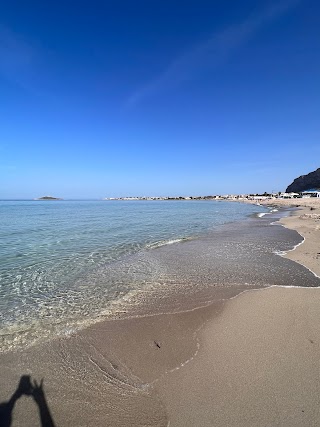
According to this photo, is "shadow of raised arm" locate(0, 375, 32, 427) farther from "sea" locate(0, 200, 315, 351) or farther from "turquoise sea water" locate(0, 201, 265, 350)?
"turquoise sea water" locate(0, 201, 265, 350)

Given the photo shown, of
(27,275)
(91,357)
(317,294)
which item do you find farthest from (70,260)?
(317,294)

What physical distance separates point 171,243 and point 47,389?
12.8m

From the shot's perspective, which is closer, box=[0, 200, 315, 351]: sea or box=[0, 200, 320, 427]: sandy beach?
box=[0, 200, 320, 427]: sandy beach

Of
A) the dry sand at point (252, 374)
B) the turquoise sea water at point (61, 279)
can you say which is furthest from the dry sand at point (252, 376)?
the turquoise sea water at point (61, 279)

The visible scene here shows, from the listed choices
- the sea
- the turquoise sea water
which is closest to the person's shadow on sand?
the sea

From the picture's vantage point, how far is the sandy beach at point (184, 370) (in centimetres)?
341

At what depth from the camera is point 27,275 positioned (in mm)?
9898

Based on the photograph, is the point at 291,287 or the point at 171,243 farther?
the point at 171,243

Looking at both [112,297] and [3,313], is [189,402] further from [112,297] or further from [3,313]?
[3,313]

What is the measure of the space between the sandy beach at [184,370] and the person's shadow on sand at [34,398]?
8 centimetres

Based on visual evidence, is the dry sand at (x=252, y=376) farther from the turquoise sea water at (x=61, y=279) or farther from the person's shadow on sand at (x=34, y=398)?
the turquoise sea water at (x=61, y=279)

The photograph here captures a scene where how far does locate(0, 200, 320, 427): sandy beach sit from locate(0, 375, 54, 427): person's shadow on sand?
0.08 metres

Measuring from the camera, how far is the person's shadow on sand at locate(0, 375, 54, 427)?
337 cm

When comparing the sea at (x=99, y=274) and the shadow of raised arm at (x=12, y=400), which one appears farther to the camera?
the sea at (x=99, y=274)
